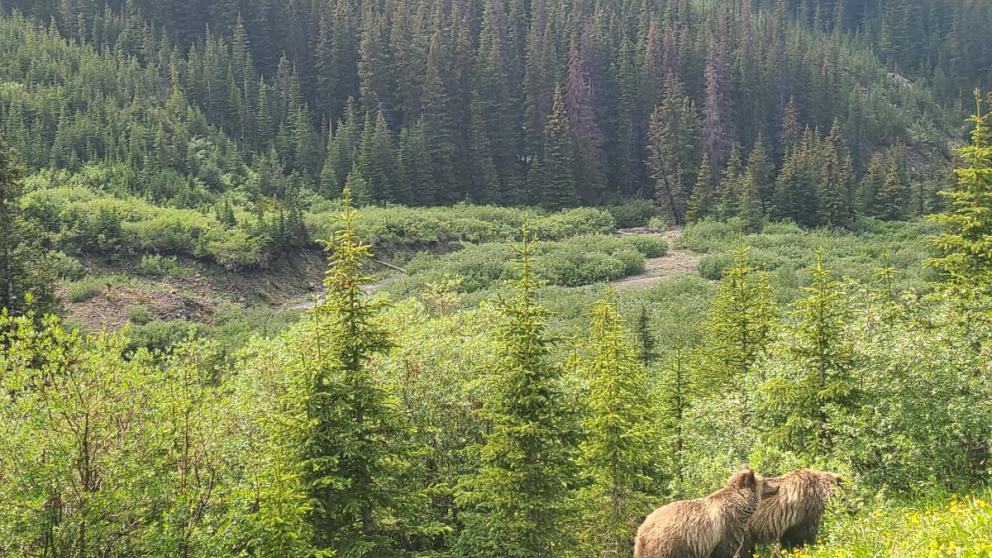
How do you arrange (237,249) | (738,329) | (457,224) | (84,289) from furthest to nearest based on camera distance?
(457,224) < (237,249) < (84,289) < (738,329)

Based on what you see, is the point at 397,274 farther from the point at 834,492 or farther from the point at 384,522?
the point at 834,492

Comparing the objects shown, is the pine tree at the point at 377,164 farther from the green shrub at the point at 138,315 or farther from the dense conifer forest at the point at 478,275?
the green shrub at the point at 138,315

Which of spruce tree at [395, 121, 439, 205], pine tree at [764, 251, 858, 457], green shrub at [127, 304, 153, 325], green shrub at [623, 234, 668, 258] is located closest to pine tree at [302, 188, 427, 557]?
pine tree at [764, 251, 858, 457]

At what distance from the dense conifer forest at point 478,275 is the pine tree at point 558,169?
0.38 meters

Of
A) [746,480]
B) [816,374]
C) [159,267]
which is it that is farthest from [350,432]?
[159,267]

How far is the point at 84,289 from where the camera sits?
42.2m

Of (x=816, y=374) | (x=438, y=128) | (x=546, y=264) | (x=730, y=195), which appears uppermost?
(x=438, y=128)

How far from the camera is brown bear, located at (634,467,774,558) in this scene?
9648 mm

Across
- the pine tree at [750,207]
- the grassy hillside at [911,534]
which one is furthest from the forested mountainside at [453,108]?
the grassy hillside at [911,534]

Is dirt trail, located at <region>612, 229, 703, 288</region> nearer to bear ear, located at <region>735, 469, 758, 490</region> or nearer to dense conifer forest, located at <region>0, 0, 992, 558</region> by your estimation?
dense conifer forest, located at <region>0, 0, 992, 558</region>

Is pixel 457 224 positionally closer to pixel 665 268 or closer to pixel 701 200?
pixel 665 268

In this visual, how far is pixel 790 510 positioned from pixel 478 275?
42.6 metres

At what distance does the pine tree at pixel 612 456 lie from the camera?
16.5 meters

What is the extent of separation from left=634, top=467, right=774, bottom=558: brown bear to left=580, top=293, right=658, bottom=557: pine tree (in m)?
6.28
